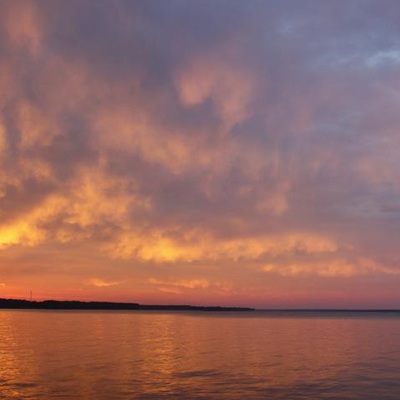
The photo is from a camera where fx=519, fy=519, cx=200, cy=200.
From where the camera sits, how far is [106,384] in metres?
38.2

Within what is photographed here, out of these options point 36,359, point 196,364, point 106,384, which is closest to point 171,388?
point 106,384

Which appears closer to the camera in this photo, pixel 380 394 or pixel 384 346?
pixel 380 394

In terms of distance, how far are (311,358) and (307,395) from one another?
22.1 metres

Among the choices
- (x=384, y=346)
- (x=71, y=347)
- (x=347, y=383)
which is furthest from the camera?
(x=384, y=346)

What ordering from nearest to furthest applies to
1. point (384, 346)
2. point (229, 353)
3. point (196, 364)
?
point (196, 364)
point (229, 353)
point (384, 346)

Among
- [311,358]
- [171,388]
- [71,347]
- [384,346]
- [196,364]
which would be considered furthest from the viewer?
[384,346]

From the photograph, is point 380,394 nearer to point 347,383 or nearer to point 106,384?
point 347,383

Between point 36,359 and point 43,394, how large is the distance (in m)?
19.8

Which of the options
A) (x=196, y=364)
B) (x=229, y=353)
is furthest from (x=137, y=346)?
(x=196, y=364)

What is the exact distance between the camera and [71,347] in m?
65.2

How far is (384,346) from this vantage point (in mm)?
73938

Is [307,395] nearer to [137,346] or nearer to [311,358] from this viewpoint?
[311,358]

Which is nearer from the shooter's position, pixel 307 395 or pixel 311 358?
pixel 307 395

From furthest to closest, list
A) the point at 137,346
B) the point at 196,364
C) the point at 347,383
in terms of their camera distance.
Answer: the point at 137,346, the point at 196,364, the point at 347,383
